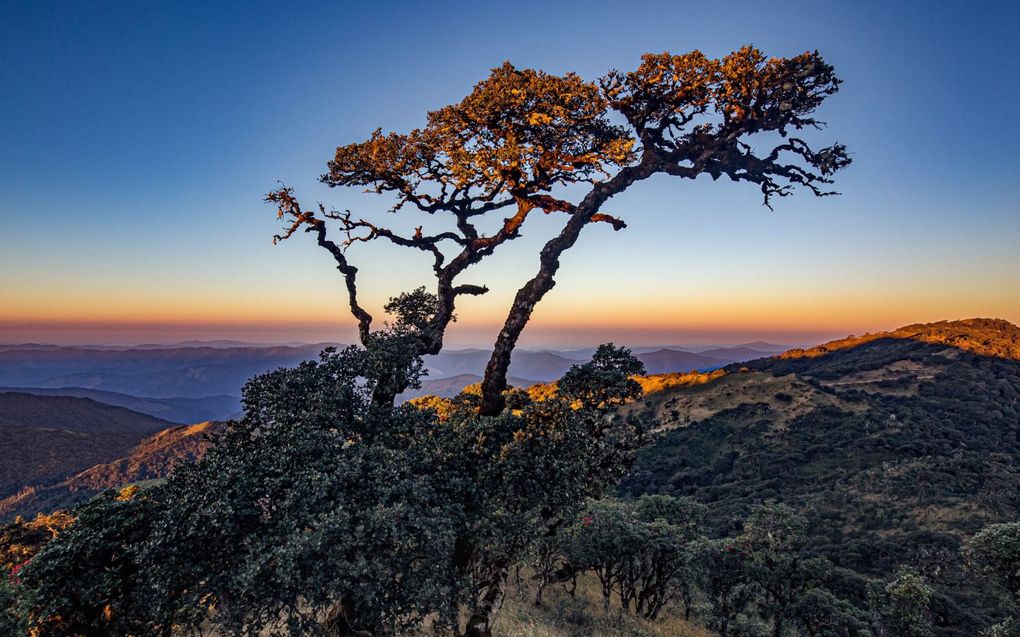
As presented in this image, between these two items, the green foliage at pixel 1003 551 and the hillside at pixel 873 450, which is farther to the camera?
the hillside at pixel 873 450

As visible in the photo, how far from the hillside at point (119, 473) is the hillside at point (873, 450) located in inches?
4214

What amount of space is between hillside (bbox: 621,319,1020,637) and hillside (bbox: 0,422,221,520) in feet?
351

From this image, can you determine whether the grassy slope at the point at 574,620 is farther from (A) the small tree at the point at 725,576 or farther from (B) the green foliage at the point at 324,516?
(B) the green foliage at the point at 324,516

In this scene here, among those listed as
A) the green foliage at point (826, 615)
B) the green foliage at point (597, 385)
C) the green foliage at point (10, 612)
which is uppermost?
the green foliage at point (597, 385)

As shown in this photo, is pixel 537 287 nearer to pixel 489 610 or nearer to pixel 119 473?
pixel 489 610

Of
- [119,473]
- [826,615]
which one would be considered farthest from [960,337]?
[119,473]

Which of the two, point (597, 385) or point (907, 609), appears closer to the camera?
point (597, 385)

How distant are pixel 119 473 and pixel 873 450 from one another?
177 meters

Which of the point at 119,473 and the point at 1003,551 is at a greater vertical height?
the point at 1003,551

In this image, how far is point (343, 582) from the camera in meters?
7.33

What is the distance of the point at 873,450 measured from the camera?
79625 millimetres

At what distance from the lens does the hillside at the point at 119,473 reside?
97.9 m

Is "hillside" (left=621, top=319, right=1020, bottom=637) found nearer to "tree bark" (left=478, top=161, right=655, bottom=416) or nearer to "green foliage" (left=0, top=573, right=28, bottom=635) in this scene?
"tree bark" (left=478, top=161, right=655, bottom=416)

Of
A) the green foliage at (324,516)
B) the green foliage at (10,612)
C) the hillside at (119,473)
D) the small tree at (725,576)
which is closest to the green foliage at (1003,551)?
the small tree at (725,576)
